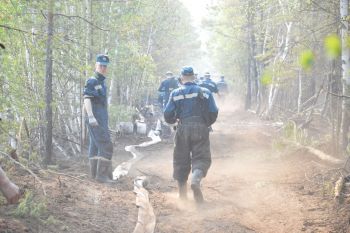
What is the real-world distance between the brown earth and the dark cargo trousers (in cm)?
55

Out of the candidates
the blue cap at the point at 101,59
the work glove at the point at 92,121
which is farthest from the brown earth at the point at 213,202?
the blue cap at the point at 101,59

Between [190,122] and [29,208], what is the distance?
319 centimetres

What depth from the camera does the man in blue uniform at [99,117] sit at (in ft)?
24.2

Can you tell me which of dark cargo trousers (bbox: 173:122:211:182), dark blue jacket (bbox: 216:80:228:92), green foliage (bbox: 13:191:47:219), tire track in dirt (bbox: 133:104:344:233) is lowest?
tire track in dirt (bbox: 133:104:344:233)

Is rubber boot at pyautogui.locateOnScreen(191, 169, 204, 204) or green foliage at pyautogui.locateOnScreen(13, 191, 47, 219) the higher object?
green foliage at pyautogui.locateOnScreen(13, 191, 47, 219)

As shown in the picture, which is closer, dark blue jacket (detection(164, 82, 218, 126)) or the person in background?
dark blue jacket (detection(164, 82, 218, 126))

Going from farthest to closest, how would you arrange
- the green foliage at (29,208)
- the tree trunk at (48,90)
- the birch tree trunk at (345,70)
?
the birch tree trunk at (345,70) → the tree trunk at (48,90) → the green foliage at (29,208)

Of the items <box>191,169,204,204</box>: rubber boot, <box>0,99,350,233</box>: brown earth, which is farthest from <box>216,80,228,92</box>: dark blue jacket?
<box>191,169,204,204</box>: rubber boot

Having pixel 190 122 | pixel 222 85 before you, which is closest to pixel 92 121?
pixel 190 122

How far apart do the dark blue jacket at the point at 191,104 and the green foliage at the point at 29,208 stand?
9.74 ft

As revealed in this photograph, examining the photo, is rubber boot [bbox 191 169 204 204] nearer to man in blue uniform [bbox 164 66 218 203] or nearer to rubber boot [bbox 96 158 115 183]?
man in blue uniform [bbox 164 66 218 203]

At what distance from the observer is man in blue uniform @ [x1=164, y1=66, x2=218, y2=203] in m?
6.92

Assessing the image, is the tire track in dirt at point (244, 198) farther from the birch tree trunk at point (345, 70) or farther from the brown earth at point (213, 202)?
the birch tree trunk at point (345, 70)


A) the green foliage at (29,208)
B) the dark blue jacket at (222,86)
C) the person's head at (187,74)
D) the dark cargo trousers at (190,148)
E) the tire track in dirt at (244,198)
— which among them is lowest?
the tire track in dirt at (244,198)
